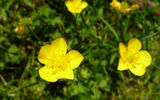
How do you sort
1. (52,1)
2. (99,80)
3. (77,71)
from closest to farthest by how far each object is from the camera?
1. (77,71)
2. (99,80)
3. (52,1)

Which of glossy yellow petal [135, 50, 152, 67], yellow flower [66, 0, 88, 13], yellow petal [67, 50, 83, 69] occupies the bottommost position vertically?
glossy yellow petal [135, 50, 152, 67]

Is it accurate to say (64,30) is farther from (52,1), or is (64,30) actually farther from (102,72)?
(102,72)

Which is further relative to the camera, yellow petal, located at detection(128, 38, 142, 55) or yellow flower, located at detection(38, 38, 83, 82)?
yellow petal, located at detection(128, 38, 142, 55)

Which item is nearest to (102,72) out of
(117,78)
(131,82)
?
(117,78)

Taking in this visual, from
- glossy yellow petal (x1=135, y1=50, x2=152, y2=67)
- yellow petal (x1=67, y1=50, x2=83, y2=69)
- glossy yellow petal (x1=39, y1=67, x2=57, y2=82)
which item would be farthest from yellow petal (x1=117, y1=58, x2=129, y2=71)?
glossy yellow petal (x1=39, y1=67, x2=57, y2=82)

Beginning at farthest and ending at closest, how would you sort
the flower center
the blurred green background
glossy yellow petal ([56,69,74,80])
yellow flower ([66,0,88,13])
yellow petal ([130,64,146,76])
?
the blurred green background < yellow flower ([66,0,88,13]) < yellow petal ([130,64,146,76]) < the flower center < glossy yellow petal ([56,69,74,80])

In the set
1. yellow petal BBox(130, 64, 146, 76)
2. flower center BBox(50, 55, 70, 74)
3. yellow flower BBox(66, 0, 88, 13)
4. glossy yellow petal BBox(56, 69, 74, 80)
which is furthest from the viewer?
yellow flower BBox(66, 0, 88, 13)

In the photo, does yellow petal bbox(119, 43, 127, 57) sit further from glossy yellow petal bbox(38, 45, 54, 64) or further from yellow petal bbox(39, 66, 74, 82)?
glossy yellow petal bbox(38, 45, 54, 64)

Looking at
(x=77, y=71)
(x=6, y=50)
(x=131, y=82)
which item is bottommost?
(x=131, y=82)
